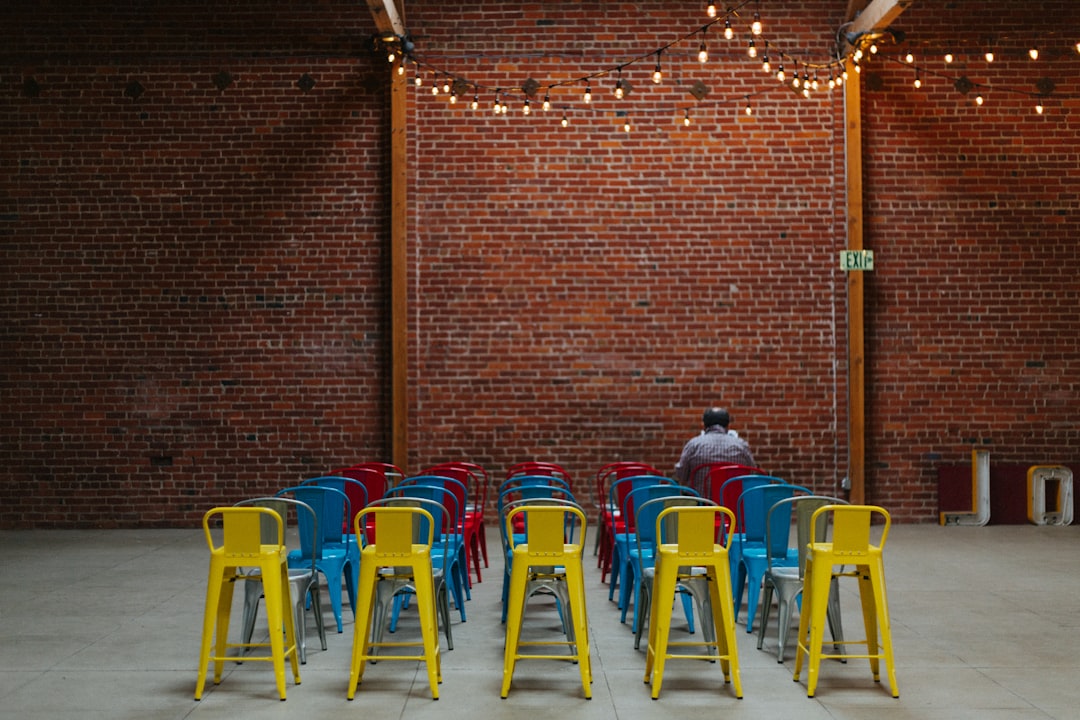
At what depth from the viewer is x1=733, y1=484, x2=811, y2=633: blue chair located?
5.96 m

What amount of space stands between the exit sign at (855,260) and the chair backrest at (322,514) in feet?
19.7

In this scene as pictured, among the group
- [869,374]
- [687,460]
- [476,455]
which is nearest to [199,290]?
[476,455]

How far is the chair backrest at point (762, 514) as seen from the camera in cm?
596

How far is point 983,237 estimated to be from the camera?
10.8m

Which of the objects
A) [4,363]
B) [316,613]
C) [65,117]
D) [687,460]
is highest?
[65,117]

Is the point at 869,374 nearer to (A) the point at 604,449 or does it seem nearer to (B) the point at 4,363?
(A) the point at 604,449

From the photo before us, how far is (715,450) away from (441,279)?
3820mm

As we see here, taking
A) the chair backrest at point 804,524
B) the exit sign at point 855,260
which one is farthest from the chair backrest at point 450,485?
the exit sign at point 855,260

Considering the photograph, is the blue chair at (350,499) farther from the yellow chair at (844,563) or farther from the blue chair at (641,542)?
the yellow chair at (844,563)

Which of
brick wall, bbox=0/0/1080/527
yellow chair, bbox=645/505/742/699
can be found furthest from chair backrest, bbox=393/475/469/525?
brick wall, bbox=0/0/1080/527

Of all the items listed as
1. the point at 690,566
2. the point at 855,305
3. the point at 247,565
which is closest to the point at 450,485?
the point at 247,565

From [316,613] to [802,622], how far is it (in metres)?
2.52

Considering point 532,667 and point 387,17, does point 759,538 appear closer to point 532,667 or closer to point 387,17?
point 532,667

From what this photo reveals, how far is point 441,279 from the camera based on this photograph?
10.8 m
